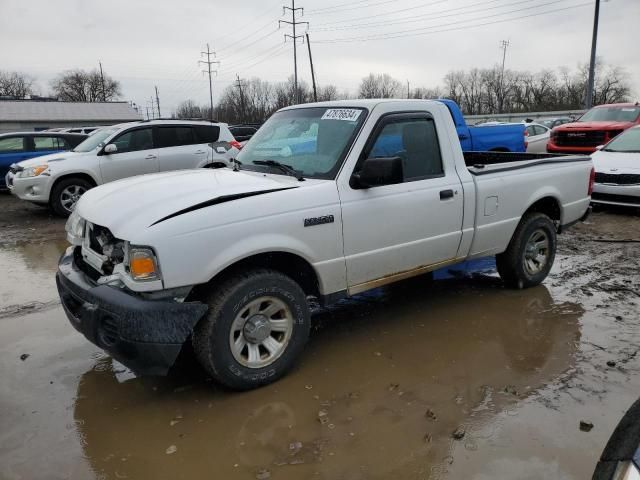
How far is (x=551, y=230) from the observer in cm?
549

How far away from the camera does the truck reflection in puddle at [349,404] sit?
287cm

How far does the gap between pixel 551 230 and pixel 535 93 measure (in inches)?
3375

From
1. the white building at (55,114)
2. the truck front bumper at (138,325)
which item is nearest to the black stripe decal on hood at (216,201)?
the truck front bumper at (138,325)

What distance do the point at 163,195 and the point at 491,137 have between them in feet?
30.7

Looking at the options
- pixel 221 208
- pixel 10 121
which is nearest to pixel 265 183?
pixel 221 208

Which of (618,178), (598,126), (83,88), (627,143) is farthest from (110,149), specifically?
(83,88)

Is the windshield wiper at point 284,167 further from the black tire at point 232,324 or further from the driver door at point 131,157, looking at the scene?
the driver door at point 131,157

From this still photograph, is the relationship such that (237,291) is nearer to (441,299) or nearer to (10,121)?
(441,299)

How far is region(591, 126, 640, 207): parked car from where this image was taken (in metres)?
9.08

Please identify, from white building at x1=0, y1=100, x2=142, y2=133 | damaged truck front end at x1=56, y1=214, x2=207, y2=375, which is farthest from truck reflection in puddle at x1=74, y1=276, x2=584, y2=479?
white building at x1=0, y1=100, x2=142, y2=133

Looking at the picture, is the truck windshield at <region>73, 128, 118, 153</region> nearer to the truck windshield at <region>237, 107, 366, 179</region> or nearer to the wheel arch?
the truck windshield at <region>237, 107, 366, 179</region>

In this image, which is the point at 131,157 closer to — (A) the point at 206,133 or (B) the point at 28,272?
(A) the point at 206,133

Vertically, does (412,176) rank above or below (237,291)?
above

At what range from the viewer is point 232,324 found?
333 cm
